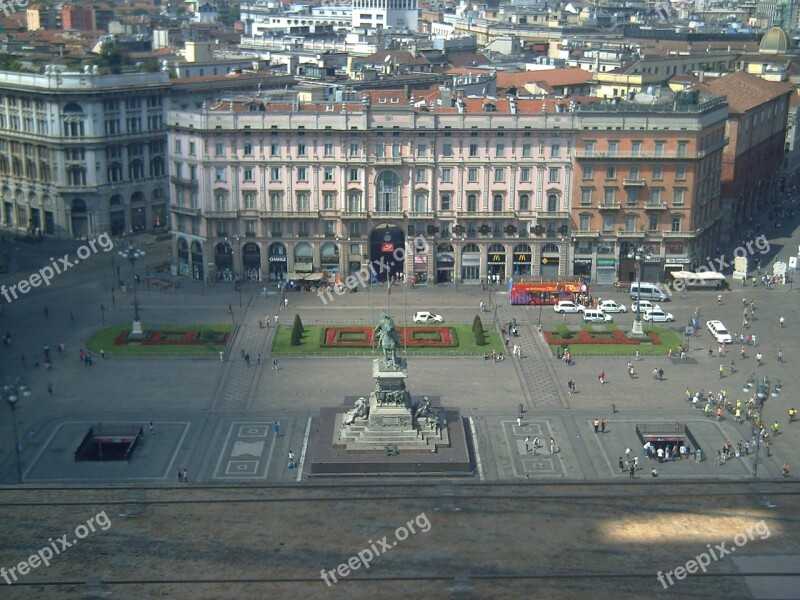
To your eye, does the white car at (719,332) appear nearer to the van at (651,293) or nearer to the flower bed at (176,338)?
the van at (651,293)

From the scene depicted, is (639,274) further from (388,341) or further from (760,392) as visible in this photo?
(760,392)

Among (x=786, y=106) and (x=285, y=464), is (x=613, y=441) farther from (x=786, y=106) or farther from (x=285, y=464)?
(x=786, y=106)

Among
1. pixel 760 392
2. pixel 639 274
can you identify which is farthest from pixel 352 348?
pixel 760 392

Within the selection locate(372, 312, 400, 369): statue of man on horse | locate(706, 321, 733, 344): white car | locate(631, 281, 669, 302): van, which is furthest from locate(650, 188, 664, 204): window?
locate(372, 312, 400, 369): statue of man on horse

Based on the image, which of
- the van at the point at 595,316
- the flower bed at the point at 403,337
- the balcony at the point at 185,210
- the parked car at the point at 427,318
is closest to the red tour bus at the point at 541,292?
the van at the point at 595,316

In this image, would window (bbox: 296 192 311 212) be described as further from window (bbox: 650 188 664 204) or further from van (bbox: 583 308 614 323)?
window (bbox: 650 188 664 204)

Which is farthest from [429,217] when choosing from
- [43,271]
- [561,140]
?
[43,271]
